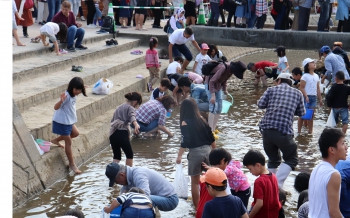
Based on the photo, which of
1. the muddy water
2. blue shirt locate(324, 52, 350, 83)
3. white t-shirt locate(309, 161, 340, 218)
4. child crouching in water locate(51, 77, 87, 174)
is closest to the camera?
white t-shirt locate(309, 161, 340, 218)

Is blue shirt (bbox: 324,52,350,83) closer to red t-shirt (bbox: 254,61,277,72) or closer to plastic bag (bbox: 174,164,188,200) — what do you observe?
red t-shirt (bbox: 254,61,277,72)

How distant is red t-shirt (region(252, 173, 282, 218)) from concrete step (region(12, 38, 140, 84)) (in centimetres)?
669

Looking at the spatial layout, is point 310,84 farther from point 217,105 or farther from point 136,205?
point 136,205

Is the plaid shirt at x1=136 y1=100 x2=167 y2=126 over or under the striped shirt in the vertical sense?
under

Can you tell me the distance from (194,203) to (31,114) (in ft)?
12.1

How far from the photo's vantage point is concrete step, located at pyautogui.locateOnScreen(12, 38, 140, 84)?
40.1 feet

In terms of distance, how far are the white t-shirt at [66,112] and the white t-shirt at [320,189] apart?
4840 millimetres

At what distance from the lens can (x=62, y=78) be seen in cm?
1273

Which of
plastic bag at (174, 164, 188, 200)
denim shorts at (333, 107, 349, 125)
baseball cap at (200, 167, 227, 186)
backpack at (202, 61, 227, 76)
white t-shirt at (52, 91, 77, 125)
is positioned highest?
backpack at (202, 61, 227, 76)

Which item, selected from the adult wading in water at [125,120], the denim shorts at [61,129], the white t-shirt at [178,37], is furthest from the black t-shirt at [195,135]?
the white t-shirt at [178,37]

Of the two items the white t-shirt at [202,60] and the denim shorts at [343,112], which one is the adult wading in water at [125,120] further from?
the white t-shirt at [202,60]

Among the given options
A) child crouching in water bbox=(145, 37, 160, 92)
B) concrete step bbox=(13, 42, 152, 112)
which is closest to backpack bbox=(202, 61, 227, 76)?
concrete step bbox=(13, 42, 152, 112)

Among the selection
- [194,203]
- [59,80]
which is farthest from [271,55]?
[194,203]

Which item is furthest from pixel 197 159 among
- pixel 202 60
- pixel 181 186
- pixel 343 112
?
pixel 202 60
